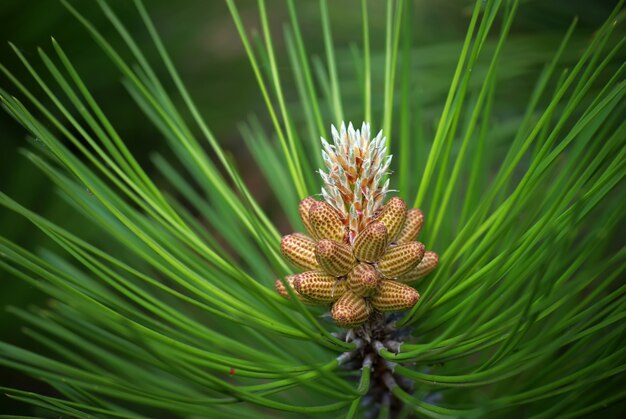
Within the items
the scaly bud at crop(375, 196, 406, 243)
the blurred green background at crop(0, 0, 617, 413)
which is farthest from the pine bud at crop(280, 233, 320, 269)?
the blurred green background at crop(0, 0, 617, 413)

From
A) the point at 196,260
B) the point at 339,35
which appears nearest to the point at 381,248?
the point at 196,260

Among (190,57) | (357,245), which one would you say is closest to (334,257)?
(357,245)

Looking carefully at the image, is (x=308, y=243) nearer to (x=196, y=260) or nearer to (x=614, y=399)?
(x=196, y=260)

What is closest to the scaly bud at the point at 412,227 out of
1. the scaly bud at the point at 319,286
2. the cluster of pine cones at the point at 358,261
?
the cluster of pine cones at the point at 358,261

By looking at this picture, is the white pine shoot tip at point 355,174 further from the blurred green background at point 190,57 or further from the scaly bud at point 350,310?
the blurred green background at point 190,57

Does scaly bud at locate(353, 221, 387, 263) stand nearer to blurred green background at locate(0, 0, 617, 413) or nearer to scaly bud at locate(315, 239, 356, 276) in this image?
scaly bud at locate(315, 239, 356, 276)

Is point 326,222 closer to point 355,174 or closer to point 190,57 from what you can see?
point 355,174

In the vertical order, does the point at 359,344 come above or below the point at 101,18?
below
